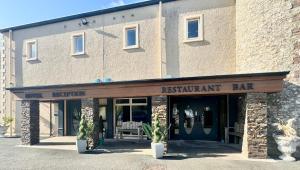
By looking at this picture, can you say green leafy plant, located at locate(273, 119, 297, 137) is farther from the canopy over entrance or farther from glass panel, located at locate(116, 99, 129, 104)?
glass panel, located at locate(116, 99, 129, 104)

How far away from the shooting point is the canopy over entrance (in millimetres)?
10484

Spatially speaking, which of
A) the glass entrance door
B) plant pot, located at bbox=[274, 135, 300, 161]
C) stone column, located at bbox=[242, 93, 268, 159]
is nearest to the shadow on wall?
plant pot, located at bbox=[274, 135, 300, 161]

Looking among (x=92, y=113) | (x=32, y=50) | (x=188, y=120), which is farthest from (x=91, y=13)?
(x=188, y=120)

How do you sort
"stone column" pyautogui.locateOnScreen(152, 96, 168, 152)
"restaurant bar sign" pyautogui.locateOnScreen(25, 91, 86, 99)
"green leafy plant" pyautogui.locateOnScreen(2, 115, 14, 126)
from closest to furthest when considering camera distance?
"stone column" pyautogui.locateOnScreen(152, 96, 168, 152)
"restaurant bar sign" pyautogui.locateOnScreen(25, 91, 86, 99)
"green leafy plant" pyautogui.locateOnScreen(2, 115, 14, 126)

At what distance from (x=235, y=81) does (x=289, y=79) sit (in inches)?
105

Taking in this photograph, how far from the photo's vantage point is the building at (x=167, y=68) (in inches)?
441

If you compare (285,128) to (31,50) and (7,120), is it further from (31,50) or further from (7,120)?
(7,120)

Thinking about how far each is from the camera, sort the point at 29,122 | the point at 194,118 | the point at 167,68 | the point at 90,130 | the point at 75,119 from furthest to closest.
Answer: the point at 75,119
the point at 194,118
the point at 167,68
the point at 29,122
the point at 90,130

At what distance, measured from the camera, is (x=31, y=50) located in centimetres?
2003

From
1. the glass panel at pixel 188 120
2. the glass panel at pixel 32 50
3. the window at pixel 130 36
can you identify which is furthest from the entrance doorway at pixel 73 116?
the glass panel at pixel 188 120

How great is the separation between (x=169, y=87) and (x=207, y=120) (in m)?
5.77

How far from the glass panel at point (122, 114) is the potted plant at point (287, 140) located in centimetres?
958

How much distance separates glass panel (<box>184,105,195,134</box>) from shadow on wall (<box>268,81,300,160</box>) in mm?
5816

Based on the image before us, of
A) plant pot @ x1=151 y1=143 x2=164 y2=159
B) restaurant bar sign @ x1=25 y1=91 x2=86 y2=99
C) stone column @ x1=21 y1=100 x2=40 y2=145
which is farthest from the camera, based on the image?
stone column @ x1=21 y1=100 x2=40 y2=145
